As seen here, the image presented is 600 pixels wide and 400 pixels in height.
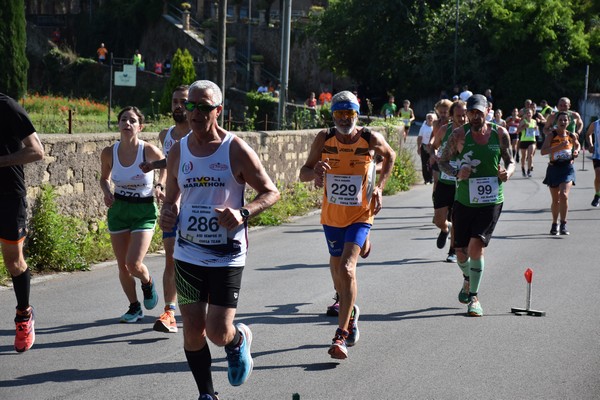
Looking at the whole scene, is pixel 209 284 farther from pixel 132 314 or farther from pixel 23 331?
pixel 132 314

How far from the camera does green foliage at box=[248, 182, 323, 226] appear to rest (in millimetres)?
15820

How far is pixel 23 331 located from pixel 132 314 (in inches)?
51.4

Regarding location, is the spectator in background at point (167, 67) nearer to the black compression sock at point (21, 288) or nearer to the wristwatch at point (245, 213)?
the black compression sock at point (21, 288)

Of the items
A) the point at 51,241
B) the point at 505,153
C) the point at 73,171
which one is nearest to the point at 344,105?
the point at 505,153

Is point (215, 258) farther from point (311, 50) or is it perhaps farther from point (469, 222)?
point (311, 50)

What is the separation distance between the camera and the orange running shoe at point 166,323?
27.0ft

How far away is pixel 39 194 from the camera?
11.0 meters

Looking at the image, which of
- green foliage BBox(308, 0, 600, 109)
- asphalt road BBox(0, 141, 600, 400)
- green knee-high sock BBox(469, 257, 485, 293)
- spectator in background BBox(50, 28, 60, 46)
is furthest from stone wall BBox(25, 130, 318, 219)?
spectator in background BBox(50, 28, 60, 46)

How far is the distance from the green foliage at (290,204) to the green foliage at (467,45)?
111ft

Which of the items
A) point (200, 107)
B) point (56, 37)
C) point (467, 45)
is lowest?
point (200, 107)

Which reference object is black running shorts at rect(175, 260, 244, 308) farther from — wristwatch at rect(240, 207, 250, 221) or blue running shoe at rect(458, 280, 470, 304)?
blue running shoe at rect(458, 280, 470, 304)

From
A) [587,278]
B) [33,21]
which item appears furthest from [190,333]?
[33,21]

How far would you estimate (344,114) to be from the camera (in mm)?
8008

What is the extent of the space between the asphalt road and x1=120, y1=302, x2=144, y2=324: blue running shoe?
0.31ft
